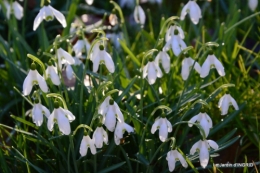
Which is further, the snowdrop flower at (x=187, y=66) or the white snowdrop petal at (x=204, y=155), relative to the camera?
the snowdrop flower at (x=187, y=66)

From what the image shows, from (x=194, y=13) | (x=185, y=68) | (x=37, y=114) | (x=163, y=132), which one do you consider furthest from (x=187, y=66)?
(x=37, y=114)

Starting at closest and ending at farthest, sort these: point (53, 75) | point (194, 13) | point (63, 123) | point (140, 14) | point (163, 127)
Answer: point (63, 123), point (163, 127), point (53, 75), point (194, 13), point (140, 14)

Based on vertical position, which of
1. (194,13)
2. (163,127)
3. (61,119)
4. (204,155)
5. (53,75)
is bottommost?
(204,155)

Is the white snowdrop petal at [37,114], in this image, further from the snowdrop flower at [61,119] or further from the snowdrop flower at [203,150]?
the snowdrop flower at [203,150]

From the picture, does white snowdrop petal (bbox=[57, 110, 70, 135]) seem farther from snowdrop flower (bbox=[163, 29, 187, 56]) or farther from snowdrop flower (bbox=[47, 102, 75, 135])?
snowdrop flower (bbox=[163, 29, 187, 56])

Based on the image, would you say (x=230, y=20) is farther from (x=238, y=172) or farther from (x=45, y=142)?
(x=45, y=142)

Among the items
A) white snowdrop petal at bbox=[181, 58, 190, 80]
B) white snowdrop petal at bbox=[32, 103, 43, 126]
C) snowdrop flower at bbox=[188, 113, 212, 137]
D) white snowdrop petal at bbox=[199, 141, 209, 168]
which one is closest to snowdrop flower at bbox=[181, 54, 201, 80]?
white snowdrop petal at bbox=[181, 58, 190, 80]

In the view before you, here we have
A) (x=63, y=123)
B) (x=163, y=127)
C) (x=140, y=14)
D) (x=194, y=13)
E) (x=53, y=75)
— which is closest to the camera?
(x=63, y=123)

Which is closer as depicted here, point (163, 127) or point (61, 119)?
point (61, 119)

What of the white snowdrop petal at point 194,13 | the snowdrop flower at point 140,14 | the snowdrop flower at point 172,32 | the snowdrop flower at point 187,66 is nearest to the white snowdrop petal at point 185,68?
the snowdrop flower at point 187,66

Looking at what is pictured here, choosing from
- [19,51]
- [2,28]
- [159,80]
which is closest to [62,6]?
[2,28]

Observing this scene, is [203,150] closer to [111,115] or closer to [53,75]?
[111,115]
